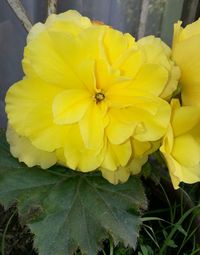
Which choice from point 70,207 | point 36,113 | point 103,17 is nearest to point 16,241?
point 70,207

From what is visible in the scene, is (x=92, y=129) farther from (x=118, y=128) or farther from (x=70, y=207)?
(x=70, y=207)

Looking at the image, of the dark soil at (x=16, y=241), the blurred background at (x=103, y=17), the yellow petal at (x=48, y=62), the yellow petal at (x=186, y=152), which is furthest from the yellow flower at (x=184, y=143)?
the blurred background at (x=103, y=17)

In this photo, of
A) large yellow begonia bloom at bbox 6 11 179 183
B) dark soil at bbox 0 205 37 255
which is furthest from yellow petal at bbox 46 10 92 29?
dark soil at bbox 0 205 37 255

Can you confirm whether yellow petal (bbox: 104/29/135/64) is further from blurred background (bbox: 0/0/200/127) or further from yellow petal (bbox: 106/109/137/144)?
blurred background (bbox: 0/0/200/127)

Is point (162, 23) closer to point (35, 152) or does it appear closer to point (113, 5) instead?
point (113, 5)

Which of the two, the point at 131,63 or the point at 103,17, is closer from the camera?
the point at 131,63
